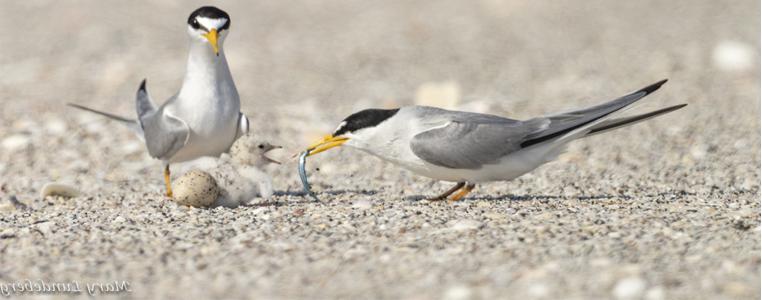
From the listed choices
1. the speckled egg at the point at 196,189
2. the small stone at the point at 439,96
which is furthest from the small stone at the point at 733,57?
the speckled egg at the point at 196,189

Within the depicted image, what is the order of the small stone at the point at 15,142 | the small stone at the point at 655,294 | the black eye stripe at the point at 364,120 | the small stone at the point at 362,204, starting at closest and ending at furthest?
1. the small stone at the point at 655,294
2. the small stone at the point at 362,204
3. the black eye stripe at the point at 364,120
4. the small stone at the point at 15,142

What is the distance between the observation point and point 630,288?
11.8ft

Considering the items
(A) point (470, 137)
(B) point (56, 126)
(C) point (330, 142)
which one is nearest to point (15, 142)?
(B) point (56, 126)

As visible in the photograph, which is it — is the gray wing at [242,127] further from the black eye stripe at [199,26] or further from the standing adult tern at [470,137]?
the standing adult tern at [470,137]

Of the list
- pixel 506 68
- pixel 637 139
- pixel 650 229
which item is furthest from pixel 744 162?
pixel 506 68

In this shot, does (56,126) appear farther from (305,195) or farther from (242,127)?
(305,195)

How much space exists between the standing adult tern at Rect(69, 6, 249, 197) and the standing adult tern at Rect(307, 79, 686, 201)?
765mm

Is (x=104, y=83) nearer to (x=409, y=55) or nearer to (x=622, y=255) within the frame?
(x=409, y=55)

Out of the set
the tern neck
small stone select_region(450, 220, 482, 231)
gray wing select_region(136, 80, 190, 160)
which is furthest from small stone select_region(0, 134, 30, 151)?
small stone select_region(450, 220, 482, 231)

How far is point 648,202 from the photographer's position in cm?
526

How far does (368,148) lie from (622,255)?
172 cm

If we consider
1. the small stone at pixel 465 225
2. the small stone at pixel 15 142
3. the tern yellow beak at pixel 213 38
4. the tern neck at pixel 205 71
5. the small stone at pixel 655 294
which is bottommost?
the small stone at pixel 655 294

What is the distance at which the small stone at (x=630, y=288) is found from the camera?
356 centimetres

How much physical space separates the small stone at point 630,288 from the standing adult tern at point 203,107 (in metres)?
2.86
